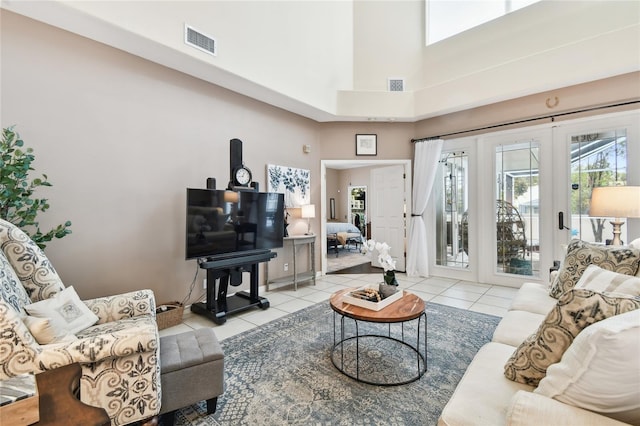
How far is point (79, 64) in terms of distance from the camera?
2764mm

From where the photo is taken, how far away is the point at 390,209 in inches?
227

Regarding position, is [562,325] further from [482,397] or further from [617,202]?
[617,202]

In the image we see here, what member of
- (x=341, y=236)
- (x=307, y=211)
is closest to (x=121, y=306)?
(x=307, y=211)

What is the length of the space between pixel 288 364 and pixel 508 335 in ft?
5.28

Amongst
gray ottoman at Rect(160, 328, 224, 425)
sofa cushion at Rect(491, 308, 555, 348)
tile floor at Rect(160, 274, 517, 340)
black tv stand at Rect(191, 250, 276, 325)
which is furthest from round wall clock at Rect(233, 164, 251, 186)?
sofa cushion at Rect(491, 308, 555, 348)

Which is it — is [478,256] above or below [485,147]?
below

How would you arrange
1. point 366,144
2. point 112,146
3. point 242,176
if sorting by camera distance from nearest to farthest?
point 112,146, point 242,176, point 366,144

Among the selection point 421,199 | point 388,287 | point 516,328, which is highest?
point 421,199

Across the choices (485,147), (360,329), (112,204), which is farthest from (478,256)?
(112,204)

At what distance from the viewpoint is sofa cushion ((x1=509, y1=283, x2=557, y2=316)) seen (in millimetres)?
2217

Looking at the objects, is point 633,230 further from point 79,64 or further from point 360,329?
point 79,64

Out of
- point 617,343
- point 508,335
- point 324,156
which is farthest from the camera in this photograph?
point 324,156

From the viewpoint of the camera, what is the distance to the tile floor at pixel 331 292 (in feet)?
10.5

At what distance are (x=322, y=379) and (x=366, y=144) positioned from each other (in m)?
4.13
